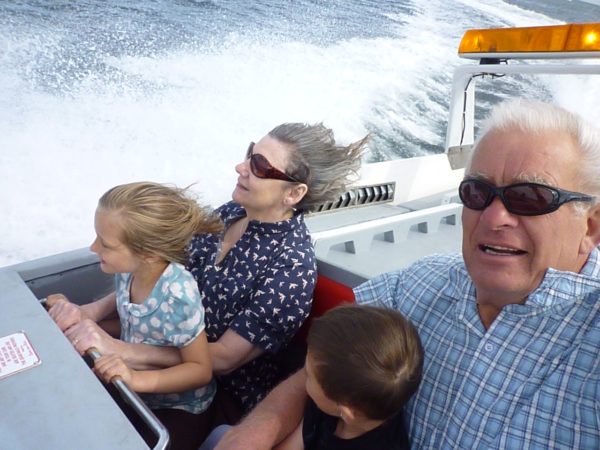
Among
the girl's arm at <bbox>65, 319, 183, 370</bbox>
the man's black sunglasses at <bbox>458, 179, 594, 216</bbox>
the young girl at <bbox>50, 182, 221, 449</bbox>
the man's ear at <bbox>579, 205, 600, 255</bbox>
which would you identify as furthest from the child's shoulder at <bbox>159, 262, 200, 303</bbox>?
the man's ear at <bbox>579, 205, 600, 255</bbox>

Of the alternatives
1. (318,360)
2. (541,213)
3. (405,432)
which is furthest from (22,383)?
(541,213)

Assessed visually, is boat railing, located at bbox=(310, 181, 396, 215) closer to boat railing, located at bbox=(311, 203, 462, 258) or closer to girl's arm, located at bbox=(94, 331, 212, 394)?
boat railing, located at bbox=(311, 203, 462, 258)

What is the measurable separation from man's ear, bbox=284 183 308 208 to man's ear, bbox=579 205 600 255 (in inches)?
25.4

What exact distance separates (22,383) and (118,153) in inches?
141

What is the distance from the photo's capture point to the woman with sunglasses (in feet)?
3.81

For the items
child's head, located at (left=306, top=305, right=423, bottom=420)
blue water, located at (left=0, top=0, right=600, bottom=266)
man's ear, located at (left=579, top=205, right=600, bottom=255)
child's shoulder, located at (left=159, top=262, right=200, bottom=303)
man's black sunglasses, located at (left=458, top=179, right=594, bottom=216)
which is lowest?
blue water, located at (left=0, top=0, right=600, bottom=266)

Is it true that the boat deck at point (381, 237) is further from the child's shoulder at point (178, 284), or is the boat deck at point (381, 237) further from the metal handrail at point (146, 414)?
the metal handrail at point (146, 414)

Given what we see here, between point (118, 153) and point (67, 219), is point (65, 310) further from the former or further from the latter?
point (118, 153)

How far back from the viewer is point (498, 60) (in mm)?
1985

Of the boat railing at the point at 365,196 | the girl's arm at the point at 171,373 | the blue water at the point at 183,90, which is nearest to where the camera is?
the girl's arm at the point at 171,373

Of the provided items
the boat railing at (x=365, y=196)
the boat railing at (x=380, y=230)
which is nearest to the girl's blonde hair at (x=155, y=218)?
the boat railing at (x=380, y=230)

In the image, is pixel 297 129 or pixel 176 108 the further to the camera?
pixel 176 108

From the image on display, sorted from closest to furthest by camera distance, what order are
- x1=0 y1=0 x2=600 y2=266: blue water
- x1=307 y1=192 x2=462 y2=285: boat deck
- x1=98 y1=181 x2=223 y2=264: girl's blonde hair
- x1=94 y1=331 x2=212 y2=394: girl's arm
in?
1. x1=94 y1=331 x2=212 y2=394: girl's arm
2. x1=98 y1=181 x2=223 y2=264: girl's blonde hair
3. x1=307 y1=192 x2=462 y2=285: boat deck
4. x1=0 y1=0 x2=600 y2=266: blue water

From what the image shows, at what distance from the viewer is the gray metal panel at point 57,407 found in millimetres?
672
